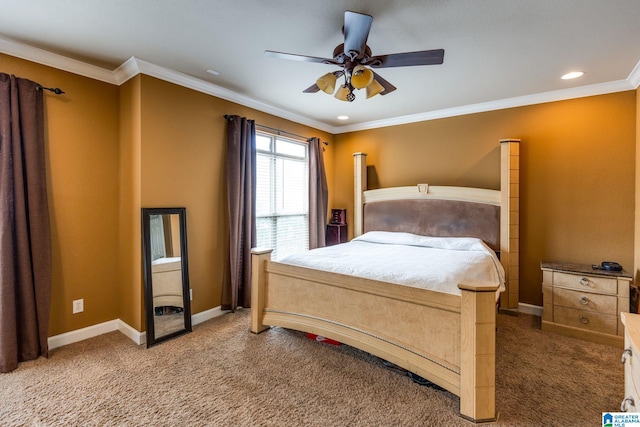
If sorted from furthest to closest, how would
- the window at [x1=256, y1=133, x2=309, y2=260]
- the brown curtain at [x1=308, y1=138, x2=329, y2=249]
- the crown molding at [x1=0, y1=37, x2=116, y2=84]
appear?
the brown curtain at [x1=308, y1=138, x2=329, y2=249]
the window at [x1=256, y1=133, x2=309, y2=260]
the crown molding at [x1=0, y1=37, x2=116, y2=84]

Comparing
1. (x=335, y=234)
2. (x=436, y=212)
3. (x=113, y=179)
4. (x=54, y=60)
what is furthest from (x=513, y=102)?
(x=54, y=60)

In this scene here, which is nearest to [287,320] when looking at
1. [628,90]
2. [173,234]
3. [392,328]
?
[392,328]

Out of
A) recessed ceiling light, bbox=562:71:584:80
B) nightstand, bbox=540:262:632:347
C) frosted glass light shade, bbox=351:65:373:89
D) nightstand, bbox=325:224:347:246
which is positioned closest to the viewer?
frosted glass light shade, bbox=351:65:373:89

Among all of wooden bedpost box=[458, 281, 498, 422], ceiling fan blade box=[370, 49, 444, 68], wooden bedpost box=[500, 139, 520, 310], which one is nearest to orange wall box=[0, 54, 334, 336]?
ceiling fan blade box=[370, 49, 444, 68]

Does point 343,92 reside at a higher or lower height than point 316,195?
higher

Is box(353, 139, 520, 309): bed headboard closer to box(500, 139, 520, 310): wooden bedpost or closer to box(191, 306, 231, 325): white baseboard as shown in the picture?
box(500, 139, 520, 310): wooden bedpost

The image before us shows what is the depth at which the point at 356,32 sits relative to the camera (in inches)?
71.4

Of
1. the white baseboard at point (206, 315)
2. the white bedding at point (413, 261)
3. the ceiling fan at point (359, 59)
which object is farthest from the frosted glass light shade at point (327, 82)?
the white baseboard at point (206, 315)

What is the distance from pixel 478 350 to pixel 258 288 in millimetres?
1895

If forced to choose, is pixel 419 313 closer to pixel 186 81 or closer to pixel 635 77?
pixel 186 81

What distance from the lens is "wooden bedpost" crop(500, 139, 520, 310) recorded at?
3.45m

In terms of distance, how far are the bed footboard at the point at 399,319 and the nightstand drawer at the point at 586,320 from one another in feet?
5.87

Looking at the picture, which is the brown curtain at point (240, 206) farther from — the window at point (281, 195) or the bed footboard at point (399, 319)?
the bed footboard at point (399, 319)

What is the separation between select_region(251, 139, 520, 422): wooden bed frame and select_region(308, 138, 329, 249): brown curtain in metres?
1.69
